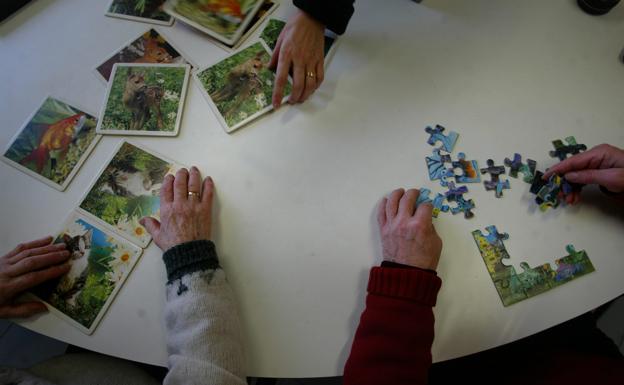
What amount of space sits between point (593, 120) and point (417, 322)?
3.04ft

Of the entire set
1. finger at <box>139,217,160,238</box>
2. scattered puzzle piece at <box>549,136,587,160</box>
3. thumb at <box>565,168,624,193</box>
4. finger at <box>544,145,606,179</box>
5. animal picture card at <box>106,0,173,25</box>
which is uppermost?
animal picture card at <box>106,0,173,25</box>

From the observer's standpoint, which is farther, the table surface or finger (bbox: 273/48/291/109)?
finger (bbox: 273/48/291/109)

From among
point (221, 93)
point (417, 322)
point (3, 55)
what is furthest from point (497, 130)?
point (3, 55)

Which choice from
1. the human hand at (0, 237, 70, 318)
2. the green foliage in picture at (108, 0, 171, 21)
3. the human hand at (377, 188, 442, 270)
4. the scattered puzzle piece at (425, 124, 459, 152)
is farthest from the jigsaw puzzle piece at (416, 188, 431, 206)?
the green foliage in picture at (108, 0, 171, 21)

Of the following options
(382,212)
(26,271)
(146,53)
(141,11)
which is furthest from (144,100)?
(382,212)

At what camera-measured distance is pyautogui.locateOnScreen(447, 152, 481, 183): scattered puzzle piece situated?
109cm

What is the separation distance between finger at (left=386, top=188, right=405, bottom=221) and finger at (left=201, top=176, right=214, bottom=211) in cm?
53

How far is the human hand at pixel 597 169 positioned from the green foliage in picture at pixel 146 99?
1.22m

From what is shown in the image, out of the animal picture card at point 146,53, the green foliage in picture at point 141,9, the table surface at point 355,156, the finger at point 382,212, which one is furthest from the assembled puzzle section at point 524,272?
the green foliage in picture at point 141,9

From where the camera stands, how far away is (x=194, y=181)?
3.50 feet

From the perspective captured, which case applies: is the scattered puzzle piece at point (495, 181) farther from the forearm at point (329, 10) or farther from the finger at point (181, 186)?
the finger at point (181, 186)

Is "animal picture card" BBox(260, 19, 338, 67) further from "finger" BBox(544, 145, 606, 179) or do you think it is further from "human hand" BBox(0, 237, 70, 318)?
"human hand" BBox(0, 237, 70, 318)

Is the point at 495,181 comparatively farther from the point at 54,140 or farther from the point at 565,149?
the point at 54,140

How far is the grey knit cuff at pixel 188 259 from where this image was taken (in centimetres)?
93
